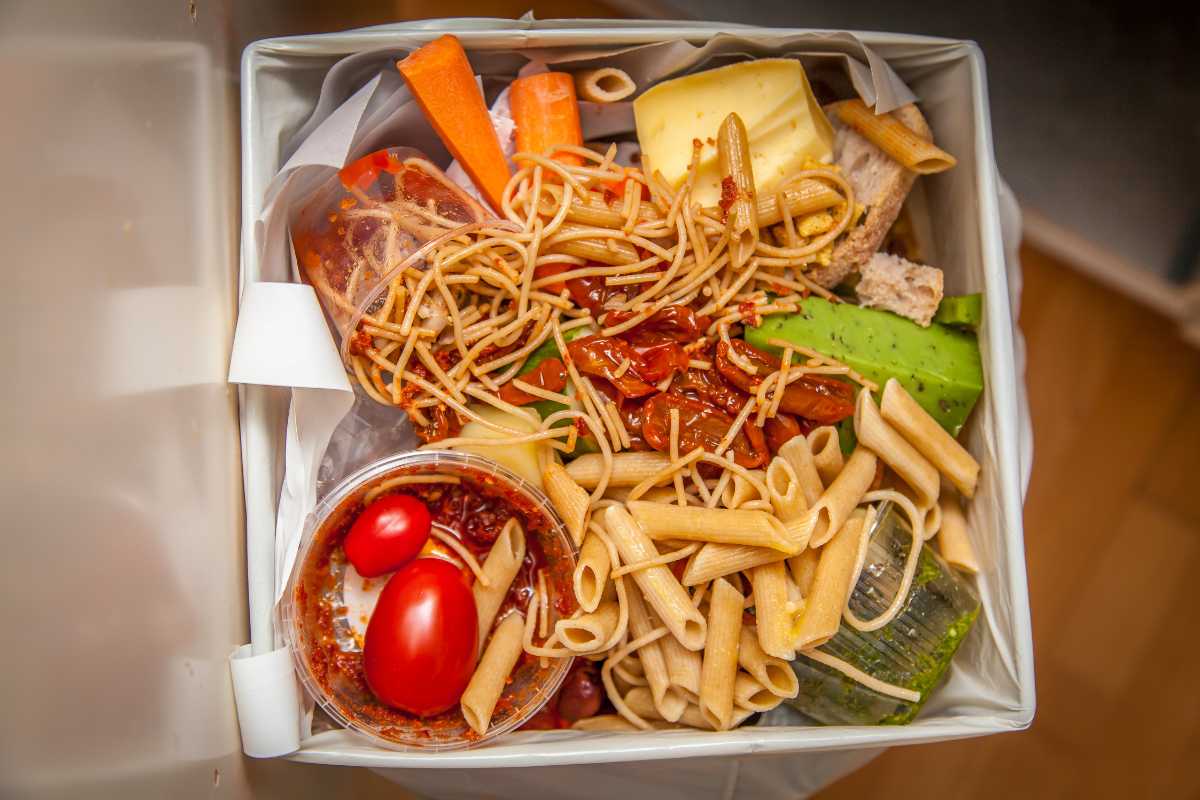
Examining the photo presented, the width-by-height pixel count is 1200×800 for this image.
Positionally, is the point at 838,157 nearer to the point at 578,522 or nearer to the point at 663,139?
the point at 663,139

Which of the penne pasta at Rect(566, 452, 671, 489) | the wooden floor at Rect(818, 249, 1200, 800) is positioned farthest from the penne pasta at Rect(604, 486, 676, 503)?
the wooden floor at Rect(818, 249, 1200, 800)

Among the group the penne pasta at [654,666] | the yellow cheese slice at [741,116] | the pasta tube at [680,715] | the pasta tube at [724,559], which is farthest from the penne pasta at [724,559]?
the yellow cheese slice at [741,116]

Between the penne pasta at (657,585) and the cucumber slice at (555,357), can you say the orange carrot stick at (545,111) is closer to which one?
the cucumber slice at (555,357)

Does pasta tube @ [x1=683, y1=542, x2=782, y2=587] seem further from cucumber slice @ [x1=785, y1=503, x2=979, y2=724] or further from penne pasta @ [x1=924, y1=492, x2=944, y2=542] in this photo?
penne pasta @ [x1=924, y1=492, x2=944, y2=542]

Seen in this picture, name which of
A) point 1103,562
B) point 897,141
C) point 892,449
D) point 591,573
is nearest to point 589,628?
point 591,573

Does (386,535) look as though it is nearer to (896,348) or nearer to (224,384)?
(224,384)

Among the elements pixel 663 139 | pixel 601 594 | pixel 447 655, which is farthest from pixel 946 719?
pixel 663 139
